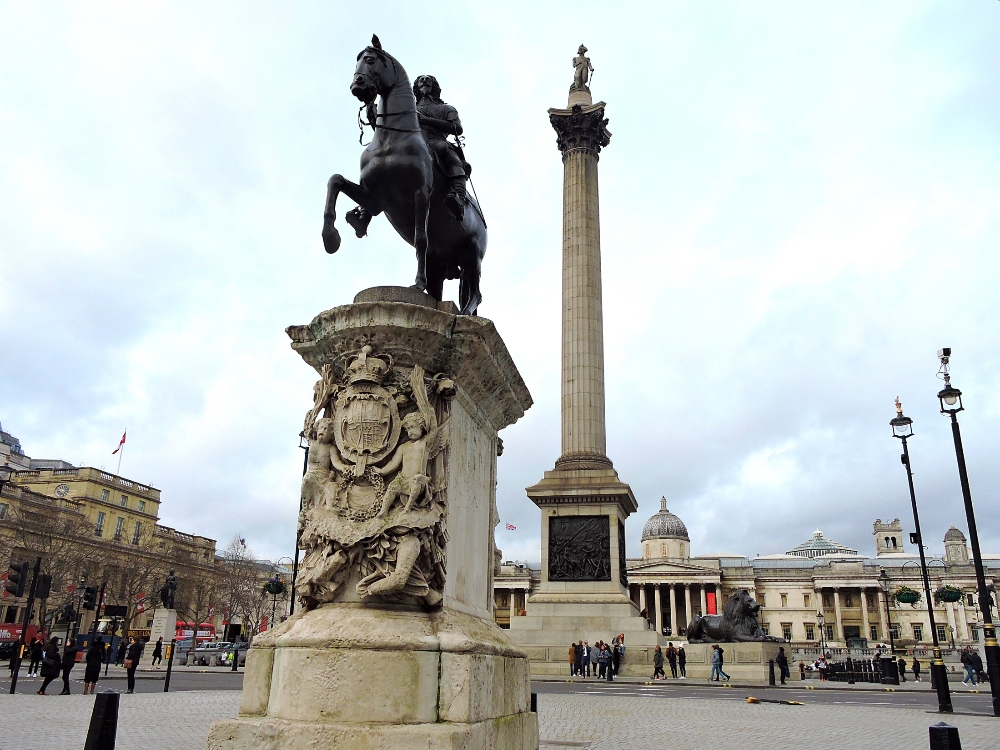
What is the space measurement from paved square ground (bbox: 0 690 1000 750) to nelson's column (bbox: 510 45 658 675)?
9553 mm

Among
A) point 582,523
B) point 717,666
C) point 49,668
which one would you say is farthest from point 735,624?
point 49,668

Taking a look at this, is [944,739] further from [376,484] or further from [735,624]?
[735,624]

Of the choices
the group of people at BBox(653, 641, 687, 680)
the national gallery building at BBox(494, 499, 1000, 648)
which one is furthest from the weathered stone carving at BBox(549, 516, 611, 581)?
the national gallery building at BBox(494, 499, 1000, 648)

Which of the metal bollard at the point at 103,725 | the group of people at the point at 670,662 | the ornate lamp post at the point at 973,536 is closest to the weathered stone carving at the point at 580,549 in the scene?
the group of people at the point at 670,662

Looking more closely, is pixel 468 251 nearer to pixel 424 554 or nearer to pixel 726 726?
pixel 424 554

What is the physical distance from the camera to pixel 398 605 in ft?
16.7

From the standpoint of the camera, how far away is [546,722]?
12.4 meters

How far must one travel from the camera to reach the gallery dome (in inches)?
5123

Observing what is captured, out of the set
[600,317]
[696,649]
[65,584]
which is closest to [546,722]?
[696,649]

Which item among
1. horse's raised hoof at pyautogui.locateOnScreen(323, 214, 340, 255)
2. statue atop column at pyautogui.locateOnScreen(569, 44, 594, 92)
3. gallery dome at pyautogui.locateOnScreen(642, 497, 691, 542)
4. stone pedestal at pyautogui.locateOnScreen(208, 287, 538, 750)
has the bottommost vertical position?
stone pedestal at pyautogui.locateOnScreen(208, 287, 538, 750)

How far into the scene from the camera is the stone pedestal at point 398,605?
4.70m

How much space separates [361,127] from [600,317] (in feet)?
98.8

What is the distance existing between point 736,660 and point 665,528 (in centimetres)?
10461

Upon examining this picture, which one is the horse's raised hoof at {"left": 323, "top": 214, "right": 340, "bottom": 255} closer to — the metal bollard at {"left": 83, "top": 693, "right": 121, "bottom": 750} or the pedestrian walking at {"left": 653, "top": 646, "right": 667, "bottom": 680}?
the metal bollard at {"left": 83, "top": 693, "right": 121, "bottom": 750}
